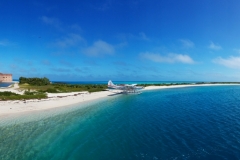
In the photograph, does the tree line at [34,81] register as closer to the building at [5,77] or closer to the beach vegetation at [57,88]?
the beach vegetation at [57,88]

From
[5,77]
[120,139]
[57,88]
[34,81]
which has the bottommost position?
[120,139]

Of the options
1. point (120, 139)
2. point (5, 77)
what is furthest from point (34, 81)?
point (5, 77)

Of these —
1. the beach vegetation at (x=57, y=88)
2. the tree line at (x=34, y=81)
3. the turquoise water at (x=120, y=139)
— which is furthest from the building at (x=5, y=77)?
the turquoise water at (x=120, y=139)

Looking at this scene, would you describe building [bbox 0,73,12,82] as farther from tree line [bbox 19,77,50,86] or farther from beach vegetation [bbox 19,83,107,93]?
beach vegetation [bbox 19,83,107,93]

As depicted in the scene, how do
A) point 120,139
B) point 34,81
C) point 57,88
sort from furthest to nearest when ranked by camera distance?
point 34,81
point 57,88
point 120,139

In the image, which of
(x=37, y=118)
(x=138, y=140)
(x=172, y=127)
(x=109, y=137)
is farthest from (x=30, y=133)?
(x=172, y=127)

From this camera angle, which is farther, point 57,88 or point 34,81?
point 34,81

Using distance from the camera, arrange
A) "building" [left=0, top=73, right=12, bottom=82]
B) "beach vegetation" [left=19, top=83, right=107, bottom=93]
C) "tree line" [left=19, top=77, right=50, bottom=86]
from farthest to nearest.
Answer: "building" [left=0, top=73, right=12, bottom=82] → "tree line" [left=19, top=77, right=50, bottom=86] → "beach vegetation" [left=19, top=83, right=107, bottom=93]

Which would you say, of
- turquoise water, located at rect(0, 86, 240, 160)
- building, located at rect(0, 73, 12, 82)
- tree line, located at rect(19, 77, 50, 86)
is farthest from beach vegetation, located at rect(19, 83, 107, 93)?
building, located at rect(0, 73, 12, 82)

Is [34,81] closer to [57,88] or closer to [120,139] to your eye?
[57,88]

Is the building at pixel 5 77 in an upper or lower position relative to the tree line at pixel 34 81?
upper

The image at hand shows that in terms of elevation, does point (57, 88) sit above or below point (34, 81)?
below

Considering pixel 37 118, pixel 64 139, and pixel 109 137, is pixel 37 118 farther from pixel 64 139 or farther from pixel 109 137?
pixel 109 137
